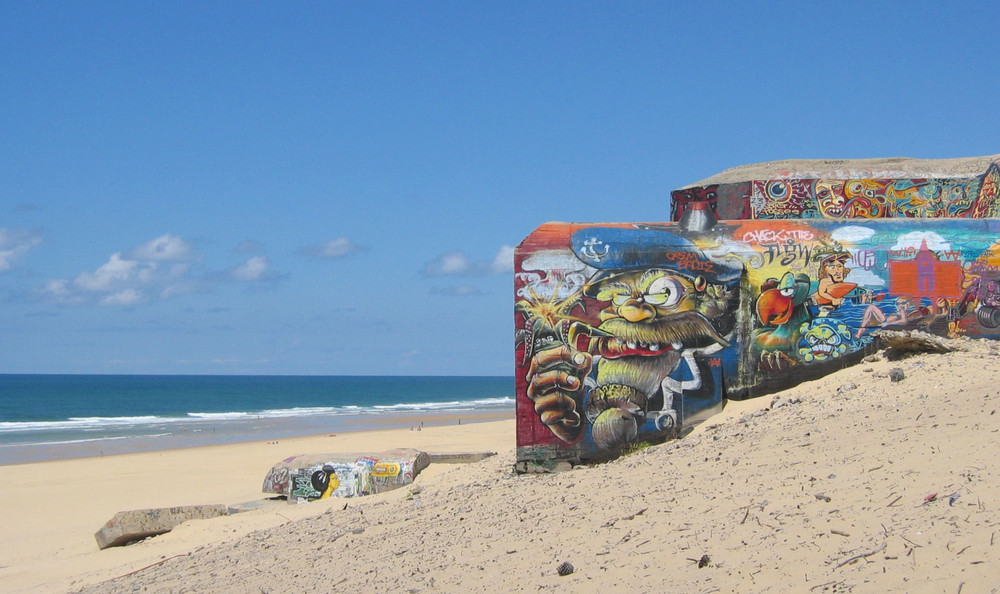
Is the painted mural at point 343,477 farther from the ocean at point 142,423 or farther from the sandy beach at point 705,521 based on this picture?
the ocean at point 142,423

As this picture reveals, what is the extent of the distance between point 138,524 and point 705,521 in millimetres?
8612

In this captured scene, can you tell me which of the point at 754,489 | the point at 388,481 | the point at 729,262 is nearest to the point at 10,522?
the point at 388,481

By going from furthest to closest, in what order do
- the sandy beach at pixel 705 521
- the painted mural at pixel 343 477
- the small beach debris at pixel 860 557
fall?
the painted mural at pixel 343 477, the sandy beach at pixel 705 521, the small beach debris at pixel 860 557

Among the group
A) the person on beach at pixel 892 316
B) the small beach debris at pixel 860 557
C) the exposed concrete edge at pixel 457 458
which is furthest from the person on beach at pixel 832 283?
the exposed concrete edge at pixel 457 458

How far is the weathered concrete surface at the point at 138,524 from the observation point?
39.3 ft

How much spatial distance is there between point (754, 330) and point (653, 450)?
2021 millimetres

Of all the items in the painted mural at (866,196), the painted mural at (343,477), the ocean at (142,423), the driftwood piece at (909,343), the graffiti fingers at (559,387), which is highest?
the painted mural at (866,196)

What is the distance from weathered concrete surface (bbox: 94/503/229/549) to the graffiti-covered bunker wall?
5.02 metres

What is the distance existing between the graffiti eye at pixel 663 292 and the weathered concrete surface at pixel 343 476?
5208mm

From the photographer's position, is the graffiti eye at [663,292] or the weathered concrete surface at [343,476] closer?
the graffiti eye at [663,292]

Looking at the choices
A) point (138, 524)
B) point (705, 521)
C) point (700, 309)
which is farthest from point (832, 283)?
point (138, 524)

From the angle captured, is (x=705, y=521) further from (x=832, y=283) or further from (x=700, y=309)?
(x=832, y=283)

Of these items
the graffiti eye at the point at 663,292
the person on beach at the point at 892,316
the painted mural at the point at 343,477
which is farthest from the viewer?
the painted mural at the point at 343,477

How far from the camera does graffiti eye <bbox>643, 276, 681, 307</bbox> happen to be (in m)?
10.6
